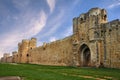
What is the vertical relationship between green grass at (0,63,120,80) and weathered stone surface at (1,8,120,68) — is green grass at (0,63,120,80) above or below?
below

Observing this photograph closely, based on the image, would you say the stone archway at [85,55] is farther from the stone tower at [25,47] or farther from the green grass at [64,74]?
the stone tower at [25,47]

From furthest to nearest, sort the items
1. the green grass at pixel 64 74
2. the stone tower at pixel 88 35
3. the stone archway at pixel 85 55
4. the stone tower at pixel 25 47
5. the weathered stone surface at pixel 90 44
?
the stone tower at pixel 25 47 → the stone archway at pixel 85 55 → the stone tower at pixel 88 35 → the weathered stone surface at pixel 90 44 → the green grass at pixel 64 74

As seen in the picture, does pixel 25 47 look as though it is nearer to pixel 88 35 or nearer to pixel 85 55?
pixel 85 55

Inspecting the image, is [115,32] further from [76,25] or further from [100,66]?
[76,25]

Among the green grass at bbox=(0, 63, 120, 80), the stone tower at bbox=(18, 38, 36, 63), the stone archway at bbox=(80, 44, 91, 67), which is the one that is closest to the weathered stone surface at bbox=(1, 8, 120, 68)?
the stone archway at bbox=(80, 44, 91, 67)

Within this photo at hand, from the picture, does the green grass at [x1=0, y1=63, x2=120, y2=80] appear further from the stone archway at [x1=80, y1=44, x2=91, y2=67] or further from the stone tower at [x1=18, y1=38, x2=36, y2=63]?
the stone tower at [x1=18, y1=38, x2=36, y2=63]

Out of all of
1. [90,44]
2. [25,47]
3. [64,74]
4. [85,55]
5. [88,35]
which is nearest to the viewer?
[64,74]

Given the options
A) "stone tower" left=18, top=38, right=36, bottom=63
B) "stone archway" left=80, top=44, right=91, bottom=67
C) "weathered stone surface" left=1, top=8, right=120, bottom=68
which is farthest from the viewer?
"stone tower" left=18, top=38, right=36, bottom=63

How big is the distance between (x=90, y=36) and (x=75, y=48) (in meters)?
3.46

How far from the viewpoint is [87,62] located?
29.5m

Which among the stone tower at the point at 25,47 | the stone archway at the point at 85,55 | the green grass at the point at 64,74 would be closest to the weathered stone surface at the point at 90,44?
the stone archway at the point at 85,55

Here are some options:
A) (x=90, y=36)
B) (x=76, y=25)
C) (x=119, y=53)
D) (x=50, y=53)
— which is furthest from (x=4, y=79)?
(x=50, y=53)

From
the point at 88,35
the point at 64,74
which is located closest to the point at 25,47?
the point at 88,35

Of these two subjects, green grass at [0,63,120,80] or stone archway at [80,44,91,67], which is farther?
stone archway at [80,44,91,67]
